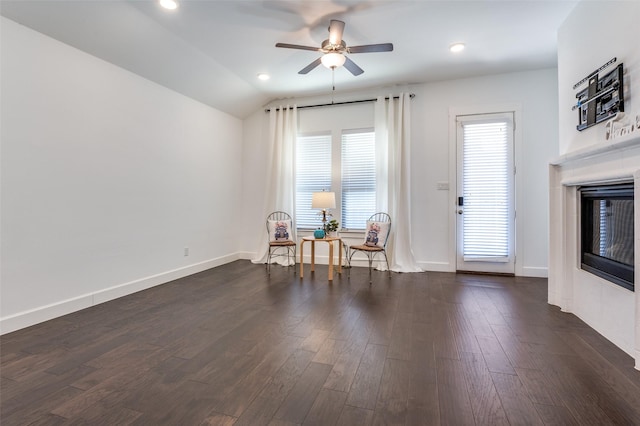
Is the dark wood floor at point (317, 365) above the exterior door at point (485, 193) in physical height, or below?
below

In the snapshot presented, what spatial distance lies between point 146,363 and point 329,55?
303 centimetres

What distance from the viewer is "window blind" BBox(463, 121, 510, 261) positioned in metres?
4.42

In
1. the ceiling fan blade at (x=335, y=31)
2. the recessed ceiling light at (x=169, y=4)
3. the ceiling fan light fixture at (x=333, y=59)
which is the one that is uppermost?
the recessed ceiling light at (x=169, y=4)

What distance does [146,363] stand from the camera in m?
1.99

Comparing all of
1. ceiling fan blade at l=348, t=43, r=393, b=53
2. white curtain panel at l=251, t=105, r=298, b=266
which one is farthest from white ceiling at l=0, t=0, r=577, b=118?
white curtain panel at l=251, t=105, r=298, b=266

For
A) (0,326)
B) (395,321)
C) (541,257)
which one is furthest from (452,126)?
(0,326)

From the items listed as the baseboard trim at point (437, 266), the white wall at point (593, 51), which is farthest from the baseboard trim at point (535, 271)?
the white wall at point (593, 51)

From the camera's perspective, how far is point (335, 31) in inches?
114

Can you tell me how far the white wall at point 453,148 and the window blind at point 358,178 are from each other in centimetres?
38

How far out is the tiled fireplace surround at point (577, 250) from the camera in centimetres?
204

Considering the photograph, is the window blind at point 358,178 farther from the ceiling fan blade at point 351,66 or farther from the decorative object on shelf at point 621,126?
the decorative object on shelf at point 621,126

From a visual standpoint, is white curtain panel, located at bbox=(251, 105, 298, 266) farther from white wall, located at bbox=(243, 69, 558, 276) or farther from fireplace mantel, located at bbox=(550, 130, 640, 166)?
fireplace mantel, located at bbox=(550, 130, 640, 166)

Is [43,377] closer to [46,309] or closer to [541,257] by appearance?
[46,309]

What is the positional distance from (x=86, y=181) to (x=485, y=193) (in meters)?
5.02
